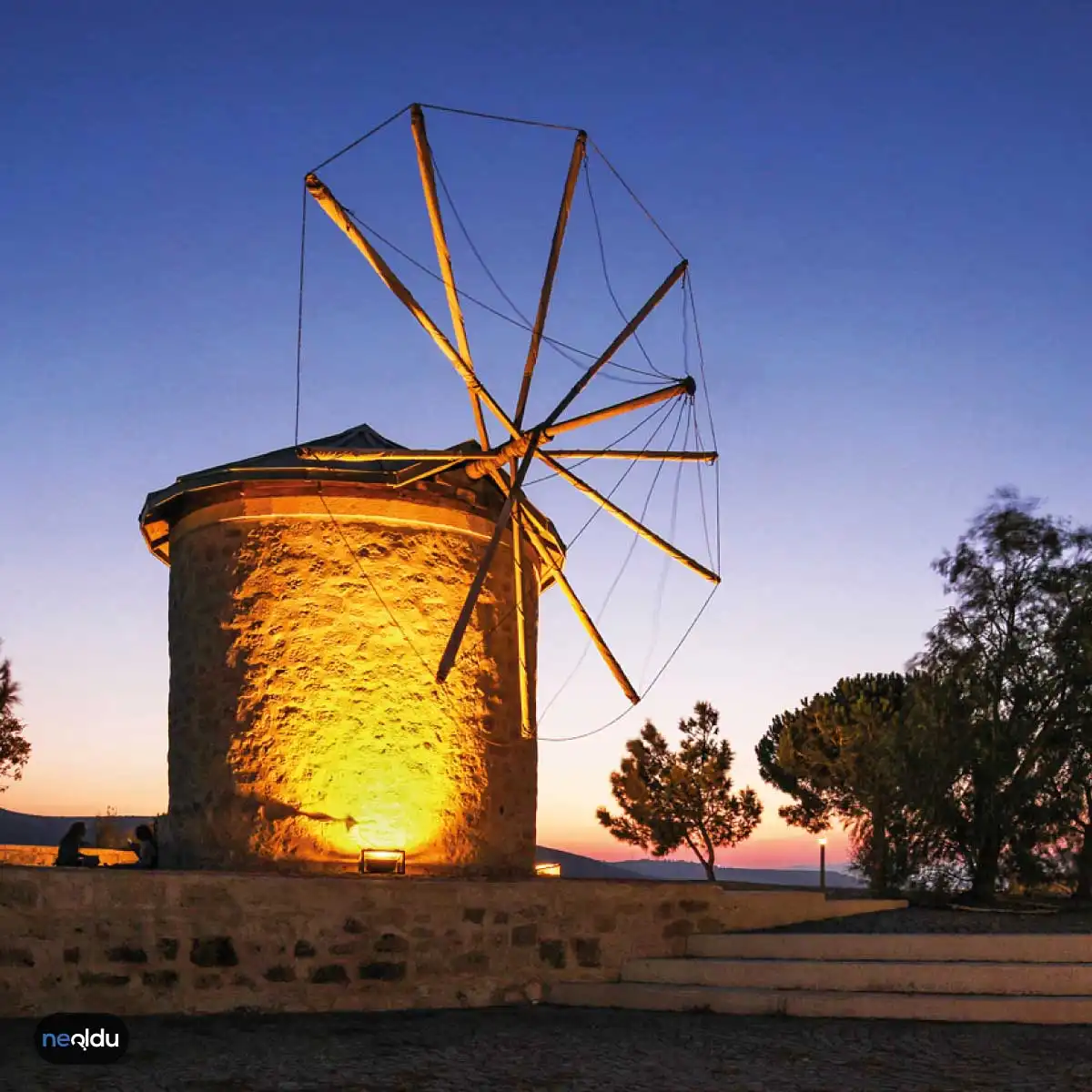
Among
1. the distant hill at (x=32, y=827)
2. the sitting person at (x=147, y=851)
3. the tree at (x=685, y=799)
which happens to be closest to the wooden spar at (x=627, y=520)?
the sitting person at (x=147, y=851)

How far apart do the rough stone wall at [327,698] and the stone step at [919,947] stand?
9.14 ft

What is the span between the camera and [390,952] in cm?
781

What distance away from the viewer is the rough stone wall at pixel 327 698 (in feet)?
31.4

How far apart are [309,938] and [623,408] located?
19.3 ft

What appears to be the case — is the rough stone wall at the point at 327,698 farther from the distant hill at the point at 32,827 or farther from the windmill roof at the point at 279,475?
the distant hill at the point at 32,827

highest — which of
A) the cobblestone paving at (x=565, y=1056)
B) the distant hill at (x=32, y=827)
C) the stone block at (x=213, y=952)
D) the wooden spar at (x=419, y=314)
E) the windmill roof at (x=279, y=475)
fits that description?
the wooden spar at (x=419, y=314)

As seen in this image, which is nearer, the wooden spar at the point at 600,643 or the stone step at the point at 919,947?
the stone step at the point at 919,947

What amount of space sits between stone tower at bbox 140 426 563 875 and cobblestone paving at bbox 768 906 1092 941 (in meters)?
2.91

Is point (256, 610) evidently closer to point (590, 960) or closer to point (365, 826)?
point (365, 826)

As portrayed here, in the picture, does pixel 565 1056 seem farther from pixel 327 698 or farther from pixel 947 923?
pixel 947 923

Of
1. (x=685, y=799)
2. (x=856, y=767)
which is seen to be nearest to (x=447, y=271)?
(x=856, y=767)

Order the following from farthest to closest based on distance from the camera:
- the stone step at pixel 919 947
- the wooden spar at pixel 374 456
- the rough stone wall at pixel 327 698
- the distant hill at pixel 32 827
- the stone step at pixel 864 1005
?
the distant hill at pixel 32 827, the wooden spar at pixel 374 456, the rough stone wall at pixel 327 698, the stone step at pixel 919 947, the stone step at pixel 864 1005

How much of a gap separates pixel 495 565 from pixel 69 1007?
5313 millimetres

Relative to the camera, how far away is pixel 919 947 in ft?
26.5
